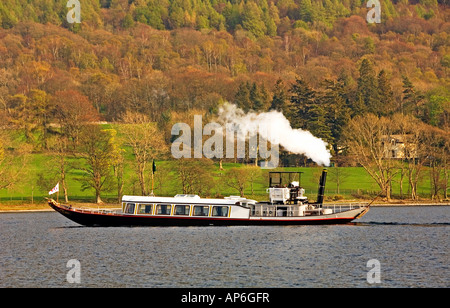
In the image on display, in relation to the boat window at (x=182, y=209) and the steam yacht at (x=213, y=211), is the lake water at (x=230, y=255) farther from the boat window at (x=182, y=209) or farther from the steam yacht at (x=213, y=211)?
the boat window at (x=182, y=209)

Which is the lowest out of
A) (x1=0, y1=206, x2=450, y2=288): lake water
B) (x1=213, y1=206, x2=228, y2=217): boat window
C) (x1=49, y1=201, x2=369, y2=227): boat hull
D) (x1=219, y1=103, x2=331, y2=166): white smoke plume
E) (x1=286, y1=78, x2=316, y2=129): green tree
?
(x1=0, y1=206, x2=450, y2=288): lake water

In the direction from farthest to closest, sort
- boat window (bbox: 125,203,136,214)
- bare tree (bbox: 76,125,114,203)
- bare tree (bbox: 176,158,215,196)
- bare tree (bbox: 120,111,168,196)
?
1. bare tree (bbox: 120,111,168,196)
2. bare tree (bbox: 76,125,114,203)
3. bare tree (bbox: 176,158,215,196)
4. boat window (bbox: 125,203,136,214)

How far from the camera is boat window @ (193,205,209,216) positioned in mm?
99312

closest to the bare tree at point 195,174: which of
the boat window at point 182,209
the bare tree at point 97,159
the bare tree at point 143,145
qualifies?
the bare tree at point 143,145

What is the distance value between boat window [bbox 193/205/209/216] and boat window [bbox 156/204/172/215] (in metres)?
3.38

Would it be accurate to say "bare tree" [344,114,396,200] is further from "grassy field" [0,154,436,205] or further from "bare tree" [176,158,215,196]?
"bare tree" [176,158,215,196]

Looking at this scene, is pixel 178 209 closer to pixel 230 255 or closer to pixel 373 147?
pixel 230 255

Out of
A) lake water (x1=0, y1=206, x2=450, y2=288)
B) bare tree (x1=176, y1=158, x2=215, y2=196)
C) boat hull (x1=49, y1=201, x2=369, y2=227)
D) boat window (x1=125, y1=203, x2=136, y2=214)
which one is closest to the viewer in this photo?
lake water (x1=0, y1=206, x2=450, y2=288)

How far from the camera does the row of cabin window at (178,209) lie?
325ft

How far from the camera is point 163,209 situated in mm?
99125

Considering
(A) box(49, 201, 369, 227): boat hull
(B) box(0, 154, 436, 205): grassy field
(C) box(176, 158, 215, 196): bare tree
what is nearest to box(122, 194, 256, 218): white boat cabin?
(A) box(49, 201, 369, 227): boat hull

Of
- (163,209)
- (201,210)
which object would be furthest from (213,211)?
(163,209)

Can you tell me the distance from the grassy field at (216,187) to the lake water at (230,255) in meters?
38.9

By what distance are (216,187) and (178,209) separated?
54052 millimetres
